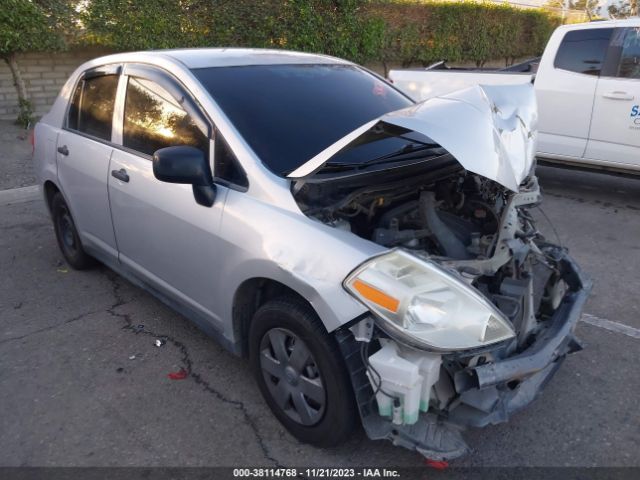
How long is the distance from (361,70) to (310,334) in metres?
2.39

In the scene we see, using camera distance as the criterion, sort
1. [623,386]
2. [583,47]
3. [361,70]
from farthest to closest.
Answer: [583,47]
[361,70]
[623,386]

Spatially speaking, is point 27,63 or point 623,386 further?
point 27,63

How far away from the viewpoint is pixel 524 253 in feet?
9.09

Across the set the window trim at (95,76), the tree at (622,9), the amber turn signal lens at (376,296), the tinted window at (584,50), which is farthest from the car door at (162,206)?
the tree at (622,9)

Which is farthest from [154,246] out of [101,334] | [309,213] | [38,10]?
[38,10]

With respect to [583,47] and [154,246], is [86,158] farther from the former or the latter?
[583,47]

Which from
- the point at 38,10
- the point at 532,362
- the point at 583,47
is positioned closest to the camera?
the point at 532,362

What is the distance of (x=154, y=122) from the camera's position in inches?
130

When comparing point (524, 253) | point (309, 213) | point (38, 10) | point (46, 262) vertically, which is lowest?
point (46, 262)

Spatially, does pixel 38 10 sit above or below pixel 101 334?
above

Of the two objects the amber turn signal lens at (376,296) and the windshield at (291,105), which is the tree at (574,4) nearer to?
the windshield at (291,105)

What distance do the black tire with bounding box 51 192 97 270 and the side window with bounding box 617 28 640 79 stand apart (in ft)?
19.5

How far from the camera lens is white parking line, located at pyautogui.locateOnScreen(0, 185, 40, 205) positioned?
22.5ft

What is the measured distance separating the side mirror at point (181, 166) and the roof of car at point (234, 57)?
2.54 ft
